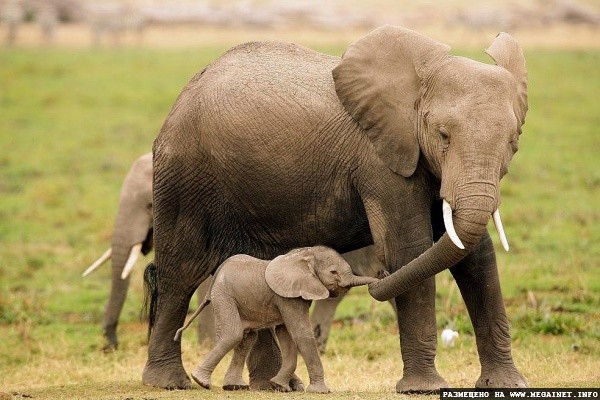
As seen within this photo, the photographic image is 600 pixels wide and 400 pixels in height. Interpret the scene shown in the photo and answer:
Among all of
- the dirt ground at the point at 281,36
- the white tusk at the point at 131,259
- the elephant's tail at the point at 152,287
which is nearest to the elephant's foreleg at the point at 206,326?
the white tusk at the point at 131,259

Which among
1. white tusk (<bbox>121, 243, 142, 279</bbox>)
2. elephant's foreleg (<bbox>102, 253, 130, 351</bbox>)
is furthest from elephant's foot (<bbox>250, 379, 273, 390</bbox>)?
elephant's foreleg (<bbox>102, 253, 130, 351</bbox>)

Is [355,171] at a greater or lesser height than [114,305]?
greater

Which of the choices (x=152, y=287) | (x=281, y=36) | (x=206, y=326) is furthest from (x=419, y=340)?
(x=281, y=36)

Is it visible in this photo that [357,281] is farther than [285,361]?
No

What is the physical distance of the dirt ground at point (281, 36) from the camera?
34.5 metres

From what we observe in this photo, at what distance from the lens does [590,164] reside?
1883 cm

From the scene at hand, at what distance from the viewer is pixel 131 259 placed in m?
11.1

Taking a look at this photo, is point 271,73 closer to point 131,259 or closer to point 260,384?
point 260,384

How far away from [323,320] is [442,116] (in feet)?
11.9

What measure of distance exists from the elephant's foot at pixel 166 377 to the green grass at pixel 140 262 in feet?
0.38

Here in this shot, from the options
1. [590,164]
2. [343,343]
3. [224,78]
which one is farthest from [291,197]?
[590,164]

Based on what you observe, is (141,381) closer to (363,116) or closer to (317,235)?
(317,235)

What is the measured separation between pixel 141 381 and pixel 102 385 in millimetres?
530

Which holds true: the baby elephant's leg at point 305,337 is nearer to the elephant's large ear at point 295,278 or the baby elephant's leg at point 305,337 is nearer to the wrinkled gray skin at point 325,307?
the elephant's large ear at point 295,278
